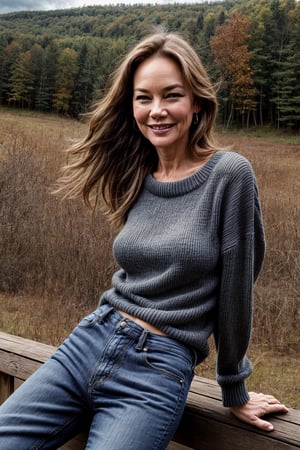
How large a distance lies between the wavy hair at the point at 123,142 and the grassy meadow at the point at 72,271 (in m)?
2.92

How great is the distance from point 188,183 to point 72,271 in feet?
15.1

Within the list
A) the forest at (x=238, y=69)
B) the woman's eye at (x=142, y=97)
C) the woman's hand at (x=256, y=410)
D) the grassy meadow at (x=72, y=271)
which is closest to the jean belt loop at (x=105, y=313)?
the woman's hand at (x=256, y=410)

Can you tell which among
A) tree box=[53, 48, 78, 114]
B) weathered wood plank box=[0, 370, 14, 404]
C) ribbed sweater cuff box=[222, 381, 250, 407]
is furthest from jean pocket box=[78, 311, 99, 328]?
tree box=[53, 48, 78, 114]

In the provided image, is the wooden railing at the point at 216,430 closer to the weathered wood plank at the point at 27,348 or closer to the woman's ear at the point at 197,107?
the weathered wood plank at the point at 27,348

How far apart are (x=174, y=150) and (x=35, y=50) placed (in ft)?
197

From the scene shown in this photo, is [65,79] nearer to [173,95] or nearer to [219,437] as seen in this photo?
[173,95]

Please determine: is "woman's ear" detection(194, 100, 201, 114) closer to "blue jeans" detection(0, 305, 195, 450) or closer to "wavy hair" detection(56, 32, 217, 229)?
"wavy hair" detection(56, 32, 217, 229)

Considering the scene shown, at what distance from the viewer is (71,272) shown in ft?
20.1

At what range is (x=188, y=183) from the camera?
166 cm

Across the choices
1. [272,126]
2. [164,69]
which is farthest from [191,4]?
[164,69]

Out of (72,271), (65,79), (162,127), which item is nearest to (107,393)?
(162,127)

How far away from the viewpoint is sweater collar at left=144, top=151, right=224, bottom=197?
1.63 m

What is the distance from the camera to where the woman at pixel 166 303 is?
141 cm

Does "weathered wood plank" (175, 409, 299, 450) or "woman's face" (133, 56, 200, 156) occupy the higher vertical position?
"woman's face" (133, 56, 200, 156)
